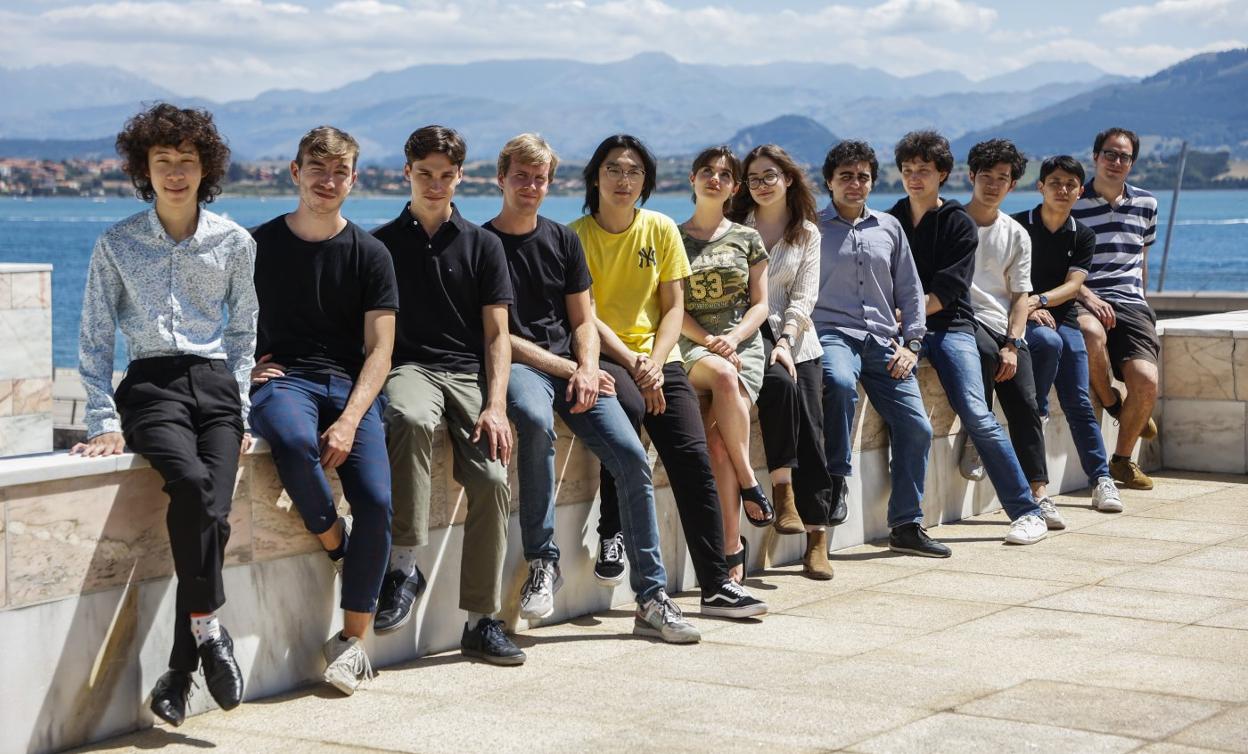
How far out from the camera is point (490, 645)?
5488 millimetres

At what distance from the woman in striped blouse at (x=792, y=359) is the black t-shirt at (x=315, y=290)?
210 cm

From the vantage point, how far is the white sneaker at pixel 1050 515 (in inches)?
317

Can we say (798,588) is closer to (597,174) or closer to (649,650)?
(649,650)

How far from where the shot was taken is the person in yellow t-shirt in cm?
620

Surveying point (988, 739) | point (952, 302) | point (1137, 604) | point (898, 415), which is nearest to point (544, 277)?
point (898, 415)

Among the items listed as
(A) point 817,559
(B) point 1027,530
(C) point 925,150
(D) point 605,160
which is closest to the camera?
(D) point 605,160

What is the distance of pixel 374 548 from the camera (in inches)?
203

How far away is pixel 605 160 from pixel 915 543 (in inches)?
93.9

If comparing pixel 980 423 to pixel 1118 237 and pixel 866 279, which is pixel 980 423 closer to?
pixel 866 279

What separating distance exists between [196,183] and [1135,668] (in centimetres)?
331

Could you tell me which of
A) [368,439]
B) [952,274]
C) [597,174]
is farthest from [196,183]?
[952,274]

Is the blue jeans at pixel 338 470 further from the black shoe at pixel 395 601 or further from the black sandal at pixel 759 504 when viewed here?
the black sandal at pixel 759 504

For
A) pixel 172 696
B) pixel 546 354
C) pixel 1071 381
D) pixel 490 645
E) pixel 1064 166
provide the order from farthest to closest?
pixel 1071 381
pixel 1064 166
pixel 546 354
pixel 490 645
pixel 172 696

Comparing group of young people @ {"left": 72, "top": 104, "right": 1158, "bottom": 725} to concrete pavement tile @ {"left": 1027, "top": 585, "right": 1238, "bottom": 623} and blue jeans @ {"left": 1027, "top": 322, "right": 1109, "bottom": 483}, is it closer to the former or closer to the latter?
blue jeans @ {"left": 1027, "top": 322, "right": 1109, "bottom": 483}
